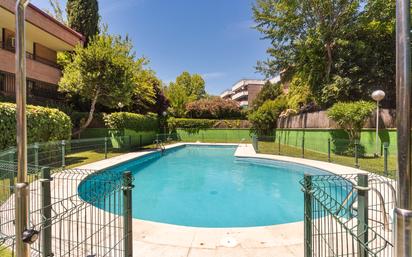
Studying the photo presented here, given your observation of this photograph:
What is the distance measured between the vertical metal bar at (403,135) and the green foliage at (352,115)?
1165 centimetres

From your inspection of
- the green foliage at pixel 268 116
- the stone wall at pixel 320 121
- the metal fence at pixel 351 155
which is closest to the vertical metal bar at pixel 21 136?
the metal fence at pixel 351 155

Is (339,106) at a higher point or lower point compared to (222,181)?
higher

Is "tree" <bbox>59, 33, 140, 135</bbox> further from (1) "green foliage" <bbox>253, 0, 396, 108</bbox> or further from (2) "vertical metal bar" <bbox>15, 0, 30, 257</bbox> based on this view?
Answer: (2) "vertical metal bar" <bbox>15, 0, 30, 257</bbox>

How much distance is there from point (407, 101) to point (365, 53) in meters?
15.7

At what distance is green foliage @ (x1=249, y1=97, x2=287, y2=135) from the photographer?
22312mm

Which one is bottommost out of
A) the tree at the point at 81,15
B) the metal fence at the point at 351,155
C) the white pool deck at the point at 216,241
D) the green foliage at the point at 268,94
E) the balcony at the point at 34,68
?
the white pool deck at the point at 216,241

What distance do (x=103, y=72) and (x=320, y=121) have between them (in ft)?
43.7

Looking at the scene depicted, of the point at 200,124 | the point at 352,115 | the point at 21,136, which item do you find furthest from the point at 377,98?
the point at 200,124

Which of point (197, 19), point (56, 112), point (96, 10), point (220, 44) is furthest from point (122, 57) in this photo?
point (220, 44)

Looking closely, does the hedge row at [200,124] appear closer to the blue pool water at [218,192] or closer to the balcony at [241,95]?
the blue pool water at [218,192]

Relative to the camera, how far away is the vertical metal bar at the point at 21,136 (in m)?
1.31

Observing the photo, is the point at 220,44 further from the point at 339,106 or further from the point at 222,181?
the point at 222,181

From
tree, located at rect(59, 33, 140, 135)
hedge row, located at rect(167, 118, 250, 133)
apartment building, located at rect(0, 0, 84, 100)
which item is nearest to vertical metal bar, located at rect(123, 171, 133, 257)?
tree, located at rect(59, 33, 140, 135)

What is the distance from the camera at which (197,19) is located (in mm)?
16844
